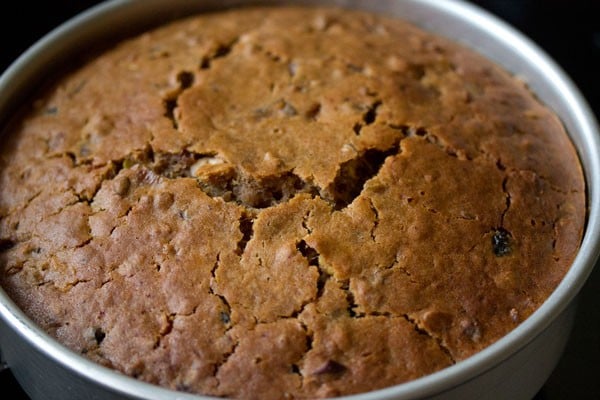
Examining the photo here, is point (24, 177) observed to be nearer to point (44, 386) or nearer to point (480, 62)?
point (44, 386)

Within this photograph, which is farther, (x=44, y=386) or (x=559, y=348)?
(x=559, y=348)

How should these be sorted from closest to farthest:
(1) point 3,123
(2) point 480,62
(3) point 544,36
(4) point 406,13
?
(1) point 3,123 < (2) point 480,62 < (4) point 406,13 < (3) point 544,36

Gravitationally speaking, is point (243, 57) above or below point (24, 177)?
above

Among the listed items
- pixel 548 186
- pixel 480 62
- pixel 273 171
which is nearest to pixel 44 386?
pixel 273 171

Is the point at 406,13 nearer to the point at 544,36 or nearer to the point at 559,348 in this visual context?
the point at 544,36

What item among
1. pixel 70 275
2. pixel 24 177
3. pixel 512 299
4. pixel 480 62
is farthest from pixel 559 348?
pixel 24 177

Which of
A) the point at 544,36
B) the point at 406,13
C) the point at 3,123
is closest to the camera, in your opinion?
the point at 3,123

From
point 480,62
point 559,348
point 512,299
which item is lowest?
point 559,348

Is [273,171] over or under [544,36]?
over

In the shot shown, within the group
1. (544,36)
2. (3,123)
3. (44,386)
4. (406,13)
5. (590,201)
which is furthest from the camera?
(544,36)
